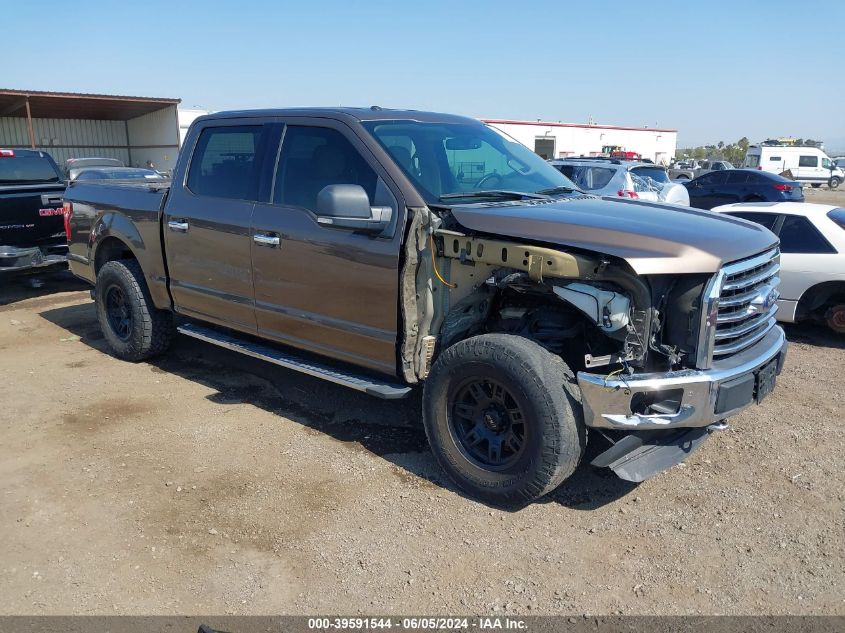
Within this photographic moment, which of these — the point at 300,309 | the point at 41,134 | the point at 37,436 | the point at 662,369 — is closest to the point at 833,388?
the point at 662,369

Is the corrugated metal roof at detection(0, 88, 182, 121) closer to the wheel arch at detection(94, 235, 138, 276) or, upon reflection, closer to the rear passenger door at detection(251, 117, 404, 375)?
the wheel arch at detection(94, 235, 138, 276)

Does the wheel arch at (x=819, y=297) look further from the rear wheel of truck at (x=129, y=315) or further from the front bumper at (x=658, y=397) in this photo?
the rear wheel of truck at (x=129, y=315)

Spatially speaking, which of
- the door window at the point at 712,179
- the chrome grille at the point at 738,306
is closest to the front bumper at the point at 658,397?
the chrome grille at the point at 738,306

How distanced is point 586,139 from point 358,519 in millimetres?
41298

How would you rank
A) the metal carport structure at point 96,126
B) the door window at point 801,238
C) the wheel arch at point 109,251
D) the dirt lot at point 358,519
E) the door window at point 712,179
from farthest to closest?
the metal carport structure at point 96,126 → the door window at point 712,179 → the door window at point 801,238 → the wheel arch at point 109,251 → the dirt lot at point 358,519

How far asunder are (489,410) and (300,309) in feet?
5.00

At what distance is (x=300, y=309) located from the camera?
4551 millimetres

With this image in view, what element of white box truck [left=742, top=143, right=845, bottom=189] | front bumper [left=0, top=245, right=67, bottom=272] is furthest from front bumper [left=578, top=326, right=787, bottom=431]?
white box truck [left=742, top=143, right=845, bottom=189]

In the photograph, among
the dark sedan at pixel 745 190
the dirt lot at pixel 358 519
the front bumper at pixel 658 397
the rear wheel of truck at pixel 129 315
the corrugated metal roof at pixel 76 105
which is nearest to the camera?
the dirt lot at pixel 358 519

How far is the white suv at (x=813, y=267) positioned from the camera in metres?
6.73

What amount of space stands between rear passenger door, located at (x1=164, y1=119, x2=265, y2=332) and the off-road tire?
222 inches

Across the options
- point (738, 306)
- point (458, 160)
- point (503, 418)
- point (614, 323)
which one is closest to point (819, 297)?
point (738, 306)

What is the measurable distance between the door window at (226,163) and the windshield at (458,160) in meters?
1.05

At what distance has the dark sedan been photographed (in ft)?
63.0
